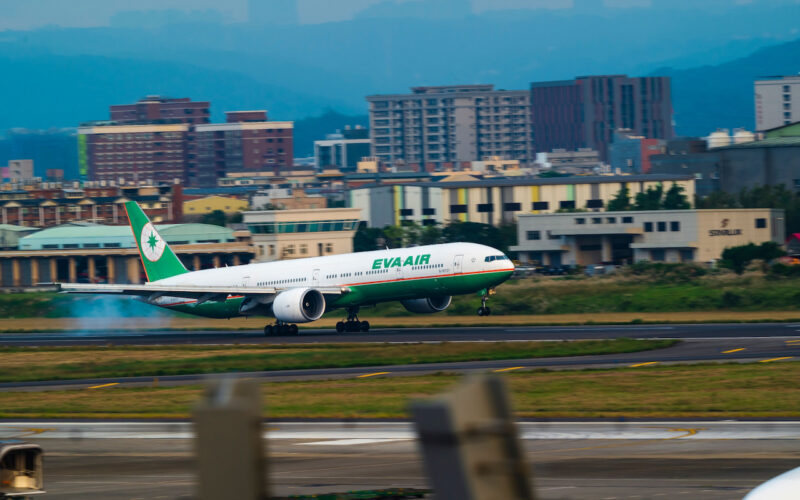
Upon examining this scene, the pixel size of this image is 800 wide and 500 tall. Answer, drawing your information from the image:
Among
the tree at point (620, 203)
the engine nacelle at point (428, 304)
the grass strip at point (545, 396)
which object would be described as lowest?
the grass strip at point (545, 396)

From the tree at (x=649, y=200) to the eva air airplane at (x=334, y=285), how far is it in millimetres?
73689

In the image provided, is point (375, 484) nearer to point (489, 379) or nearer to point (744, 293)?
point (489, 379)

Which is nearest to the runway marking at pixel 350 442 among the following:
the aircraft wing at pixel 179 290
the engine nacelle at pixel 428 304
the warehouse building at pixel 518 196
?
the engine nacelle at pixel 428 304

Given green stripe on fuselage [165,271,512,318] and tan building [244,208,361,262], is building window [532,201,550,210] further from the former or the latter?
green stripe on fuselage [165,271,512,318]

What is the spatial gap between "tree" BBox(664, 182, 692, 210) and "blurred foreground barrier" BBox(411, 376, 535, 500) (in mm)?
131280

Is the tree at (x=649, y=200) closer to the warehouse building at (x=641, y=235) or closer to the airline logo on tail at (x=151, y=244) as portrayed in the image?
the warehouse building at (x=641, y=235)

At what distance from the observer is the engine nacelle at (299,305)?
6419 centimetres

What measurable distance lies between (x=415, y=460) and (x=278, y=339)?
42617 mm

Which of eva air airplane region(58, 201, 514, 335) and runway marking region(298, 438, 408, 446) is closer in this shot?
runway marking region(298, 438, 408, 446)

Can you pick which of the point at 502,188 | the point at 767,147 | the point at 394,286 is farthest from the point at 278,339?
the point at 767,147

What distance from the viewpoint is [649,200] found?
137125mm

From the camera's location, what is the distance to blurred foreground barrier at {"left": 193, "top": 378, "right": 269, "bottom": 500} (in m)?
6.04

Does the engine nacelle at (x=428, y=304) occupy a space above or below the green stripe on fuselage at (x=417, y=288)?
below

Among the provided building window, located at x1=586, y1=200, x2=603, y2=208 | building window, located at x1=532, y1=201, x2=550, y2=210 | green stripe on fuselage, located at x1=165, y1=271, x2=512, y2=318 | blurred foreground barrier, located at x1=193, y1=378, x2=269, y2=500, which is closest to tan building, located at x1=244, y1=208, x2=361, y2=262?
building window, located at x1=532, y1=201, x2=550, y2=210
